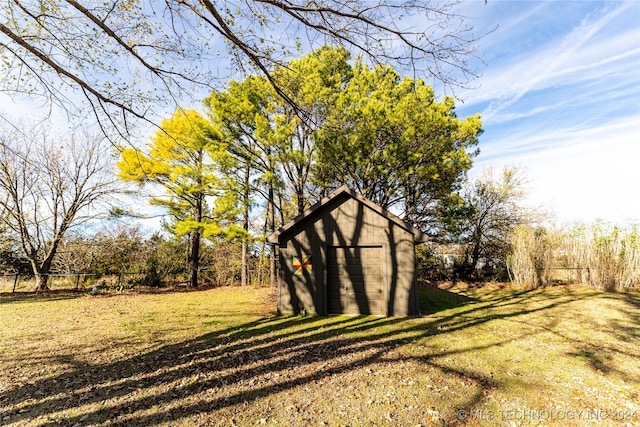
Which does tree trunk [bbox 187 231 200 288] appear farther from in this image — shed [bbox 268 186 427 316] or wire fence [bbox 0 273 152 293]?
shed [bbox 268 186 427 316]

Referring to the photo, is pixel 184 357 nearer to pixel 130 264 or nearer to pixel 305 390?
pixel 305 390

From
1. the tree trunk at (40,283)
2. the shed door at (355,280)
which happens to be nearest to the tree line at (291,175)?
the tree trunk at (40,283)

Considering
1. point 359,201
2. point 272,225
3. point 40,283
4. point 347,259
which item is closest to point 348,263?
point 347,259

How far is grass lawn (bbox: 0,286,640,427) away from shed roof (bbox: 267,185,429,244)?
2.50 metres

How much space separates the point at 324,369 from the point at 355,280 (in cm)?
448

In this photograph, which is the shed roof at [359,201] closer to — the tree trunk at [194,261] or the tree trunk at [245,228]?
the tree trunk at [245,228]

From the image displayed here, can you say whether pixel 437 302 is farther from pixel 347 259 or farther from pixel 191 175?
pixel 191 175

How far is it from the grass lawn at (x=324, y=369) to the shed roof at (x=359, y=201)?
8.20 feet

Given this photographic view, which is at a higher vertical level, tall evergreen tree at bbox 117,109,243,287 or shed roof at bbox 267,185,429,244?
tall evergreen tree at bbox 117,109,243,287

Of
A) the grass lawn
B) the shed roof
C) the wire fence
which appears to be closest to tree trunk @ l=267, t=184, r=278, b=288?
the shed roof

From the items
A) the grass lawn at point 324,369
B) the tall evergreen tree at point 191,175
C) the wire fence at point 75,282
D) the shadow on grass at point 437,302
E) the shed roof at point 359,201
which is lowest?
the shadow on grass at point 437,302

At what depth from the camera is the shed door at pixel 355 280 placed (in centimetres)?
894

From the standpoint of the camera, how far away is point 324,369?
4793mm

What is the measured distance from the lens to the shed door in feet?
29.3
